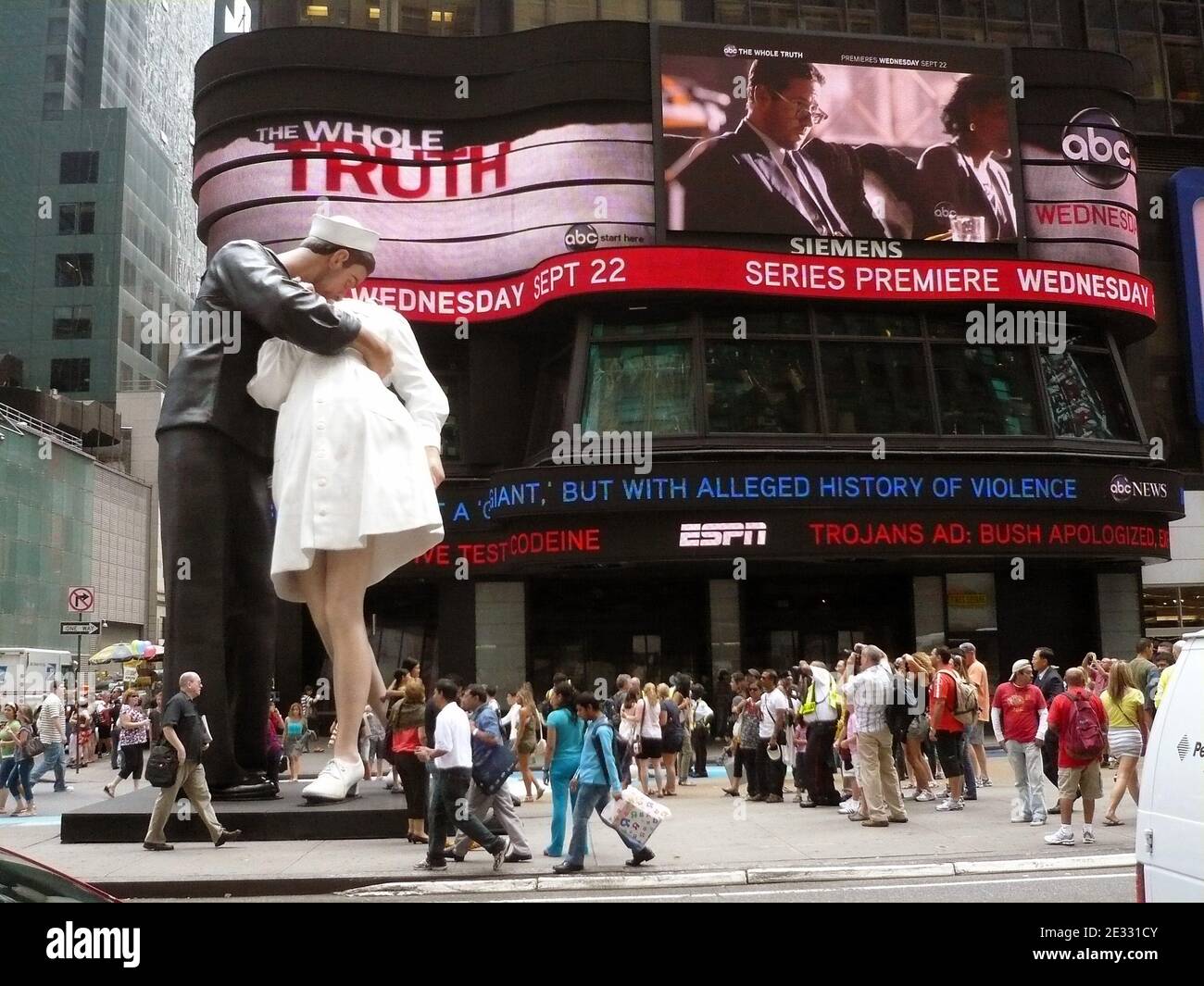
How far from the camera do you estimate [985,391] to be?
28781 millimetres

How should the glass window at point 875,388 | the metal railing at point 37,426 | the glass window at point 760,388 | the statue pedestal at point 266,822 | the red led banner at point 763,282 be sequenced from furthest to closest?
the metal railing at point 37,426
the glass window at point 875,388
the glass window at point 760,388
the red led banner at point 763,282
the statue pedestal at point 266,822

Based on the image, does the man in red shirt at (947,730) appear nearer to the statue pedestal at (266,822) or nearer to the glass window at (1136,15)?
the statue pedestal at (266,822)

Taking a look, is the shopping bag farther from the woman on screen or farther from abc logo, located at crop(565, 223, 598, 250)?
the woman on screen

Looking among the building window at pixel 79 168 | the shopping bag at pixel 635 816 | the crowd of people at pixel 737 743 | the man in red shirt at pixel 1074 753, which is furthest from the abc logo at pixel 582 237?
the building window at pixel 79 168

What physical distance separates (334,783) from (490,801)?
5.44 feet

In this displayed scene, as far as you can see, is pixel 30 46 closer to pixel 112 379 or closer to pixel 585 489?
pixel 112 379

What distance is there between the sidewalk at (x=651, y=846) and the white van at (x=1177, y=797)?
6536mm

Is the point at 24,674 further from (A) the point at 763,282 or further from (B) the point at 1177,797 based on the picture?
(B) the point at 1177,797

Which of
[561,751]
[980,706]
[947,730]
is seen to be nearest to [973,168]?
[980,706]

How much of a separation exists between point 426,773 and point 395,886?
2570 mm

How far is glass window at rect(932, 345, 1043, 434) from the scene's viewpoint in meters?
28.5

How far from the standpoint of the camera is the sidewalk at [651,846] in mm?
10711

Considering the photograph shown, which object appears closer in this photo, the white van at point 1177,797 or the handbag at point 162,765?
the white van at point 1177,797

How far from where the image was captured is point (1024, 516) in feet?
89.2
